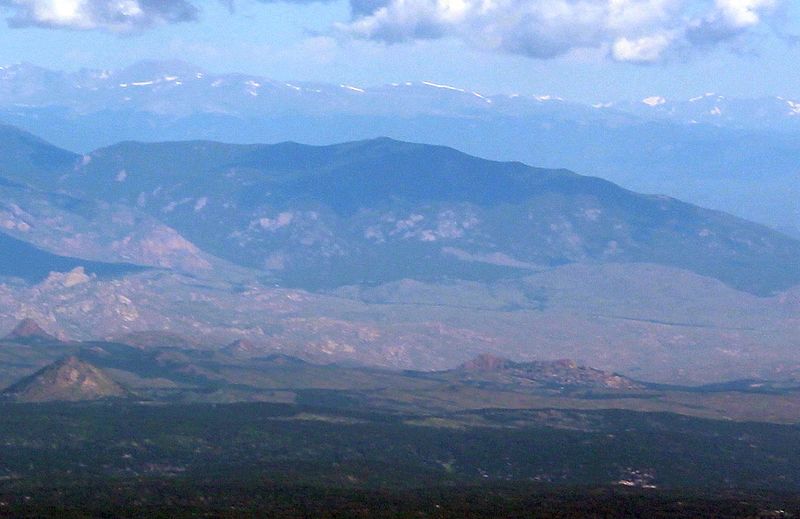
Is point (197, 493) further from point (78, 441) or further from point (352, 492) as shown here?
point (78, 441)

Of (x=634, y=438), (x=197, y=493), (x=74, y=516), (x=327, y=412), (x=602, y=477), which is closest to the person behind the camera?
(x=74, y=516)

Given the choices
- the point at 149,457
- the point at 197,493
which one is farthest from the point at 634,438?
the point at 197,493

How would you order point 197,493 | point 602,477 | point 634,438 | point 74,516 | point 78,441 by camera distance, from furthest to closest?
point 634,438 → point 78,441 → point 602,477 → point 197,493 → point 74,516

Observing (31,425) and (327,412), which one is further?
(327,412)

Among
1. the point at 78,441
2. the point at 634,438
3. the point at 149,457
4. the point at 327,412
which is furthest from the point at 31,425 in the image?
the point at 634,438

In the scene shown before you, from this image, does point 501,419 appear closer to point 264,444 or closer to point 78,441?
point 264,444

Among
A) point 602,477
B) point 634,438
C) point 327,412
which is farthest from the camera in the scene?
point 327,412

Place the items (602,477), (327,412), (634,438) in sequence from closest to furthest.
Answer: (602,477), (634,438), (327,412)

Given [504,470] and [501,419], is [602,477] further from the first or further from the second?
[501,419]

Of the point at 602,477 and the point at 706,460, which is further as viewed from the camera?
the point at 706,460
